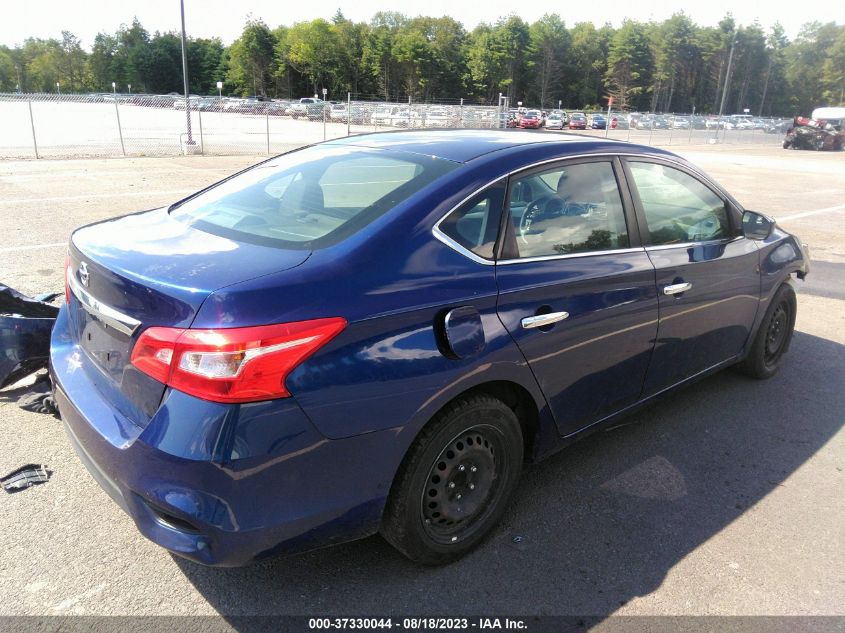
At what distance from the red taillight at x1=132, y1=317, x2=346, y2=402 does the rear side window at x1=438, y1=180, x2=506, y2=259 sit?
2.42ft

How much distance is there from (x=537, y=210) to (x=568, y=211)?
0.21 metres

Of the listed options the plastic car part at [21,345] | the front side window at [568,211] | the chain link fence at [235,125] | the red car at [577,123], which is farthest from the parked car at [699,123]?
the plastic car part at [21,345]

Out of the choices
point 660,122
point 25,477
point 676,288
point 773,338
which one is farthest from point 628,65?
point 25,477

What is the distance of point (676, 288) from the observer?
329cm

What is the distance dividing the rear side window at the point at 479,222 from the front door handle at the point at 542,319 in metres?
0.30

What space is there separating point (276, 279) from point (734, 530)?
92.8 inches

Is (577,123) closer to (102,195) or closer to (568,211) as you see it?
(102,195)

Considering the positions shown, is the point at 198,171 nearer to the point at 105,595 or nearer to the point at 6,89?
the point at 105,595

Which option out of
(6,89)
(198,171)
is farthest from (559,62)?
(198,171)

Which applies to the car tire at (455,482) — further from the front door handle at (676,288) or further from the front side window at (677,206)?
the front side window at (677,206)

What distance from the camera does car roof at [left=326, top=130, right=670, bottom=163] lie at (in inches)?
113

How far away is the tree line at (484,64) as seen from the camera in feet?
352

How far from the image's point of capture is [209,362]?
1922 millimetres

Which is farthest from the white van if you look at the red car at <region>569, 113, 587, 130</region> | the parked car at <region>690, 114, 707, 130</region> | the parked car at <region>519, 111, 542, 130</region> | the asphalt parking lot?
the asphalt parking lot
